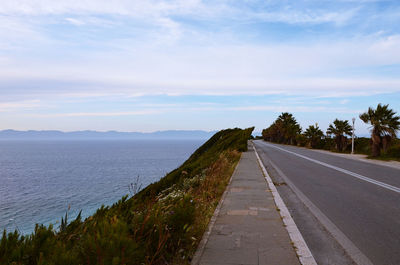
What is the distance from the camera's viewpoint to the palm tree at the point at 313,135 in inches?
1841

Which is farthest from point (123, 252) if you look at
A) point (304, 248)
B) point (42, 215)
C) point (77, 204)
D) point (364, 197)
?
point (77, 204)

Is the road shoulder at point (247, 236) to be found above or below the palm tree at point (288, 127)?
below

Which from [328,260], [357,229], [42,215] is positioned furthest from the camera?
[42,215]

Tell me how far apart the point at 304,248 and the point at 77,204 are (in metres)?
25.1

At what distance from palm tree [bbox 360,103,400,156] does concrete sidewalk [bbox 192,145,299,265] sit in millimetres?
21318

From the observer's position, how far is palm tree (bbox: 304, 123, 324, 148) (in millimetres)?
46750

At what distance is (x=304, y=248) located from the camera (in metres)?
4.33

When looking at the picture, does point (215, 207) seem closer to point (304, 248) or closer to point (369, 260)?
point (304, 248)

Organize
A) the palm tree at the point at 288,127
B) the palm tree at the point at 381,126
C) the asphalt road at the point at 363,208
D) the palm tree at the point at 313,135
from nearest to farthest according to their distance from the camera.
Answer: the asphalt road at the point at 363,208
the palm tree at the point at 381,126
the palm tree at the point at 313,135
the palm tree at the point at 288,127

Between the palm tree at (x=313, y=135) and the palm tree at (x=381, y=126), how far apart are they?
21.5 m

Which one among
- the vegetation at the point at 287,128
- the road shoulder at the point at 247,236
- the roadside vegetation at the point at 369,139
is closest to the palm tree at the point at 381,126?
the roadside vegetation at the point at 369,139

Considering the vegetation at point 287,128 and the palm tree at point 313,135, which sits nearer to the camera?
the palm tree at point 313,135

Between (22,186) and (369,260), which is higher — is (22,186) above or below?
below

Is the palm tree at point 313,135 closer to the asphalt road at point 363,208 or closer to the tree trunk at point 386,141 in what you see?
the tree trunk at point 386,141
